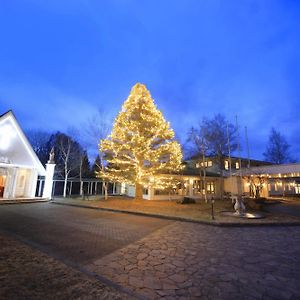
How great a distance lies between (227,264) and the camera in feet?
16.0

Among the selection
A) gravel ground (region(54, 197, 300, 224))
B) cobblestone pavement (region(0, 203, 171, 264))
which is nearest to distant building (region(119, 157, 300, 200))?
gravel ground (region(54, 197, 300, 224))

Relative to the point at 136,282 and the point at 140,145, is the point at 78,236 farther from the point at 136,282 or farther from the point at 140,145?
the point at 140,145

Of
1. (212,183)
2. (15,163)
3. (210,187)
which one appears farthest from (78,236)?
(212,183)

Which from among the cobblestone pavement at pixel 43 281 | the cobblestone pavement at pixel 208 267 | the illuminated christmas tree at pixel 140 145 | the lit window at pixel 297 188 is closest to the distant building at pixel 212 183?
the lit window at pixel 297 188

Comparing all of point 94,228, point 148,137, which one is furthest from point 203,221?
point 148,137

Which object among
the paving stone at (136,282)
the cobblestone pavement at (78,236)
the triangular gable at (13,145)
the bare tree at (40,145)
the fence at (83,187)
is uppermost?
the bare tree at (40,145)

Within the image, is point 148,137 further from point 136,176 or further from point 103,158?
point 103,158

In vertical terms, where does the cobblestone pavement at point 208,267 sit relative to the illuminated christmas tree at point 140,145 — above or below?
below

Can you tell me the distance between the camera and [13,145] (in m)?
18.5

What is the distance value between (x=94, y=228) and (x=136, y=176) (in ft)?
30.6

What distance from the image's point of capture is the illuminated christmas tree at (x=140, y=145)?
1786 cm

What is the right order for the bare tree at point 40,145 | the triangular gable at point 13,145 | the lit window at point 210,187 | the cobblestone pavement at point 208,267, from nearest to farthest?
the cobblestone pavement at point 208,267
the triangular gable at point 13,145
the lit window at point 210,187
the bare tree at point 40,145

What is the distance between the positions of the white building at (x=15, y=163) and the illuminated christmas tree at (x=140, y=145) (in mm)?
7176

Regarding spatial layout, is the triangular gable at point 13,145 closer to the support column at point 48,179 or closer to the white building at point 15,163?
the white building at point 15,163
